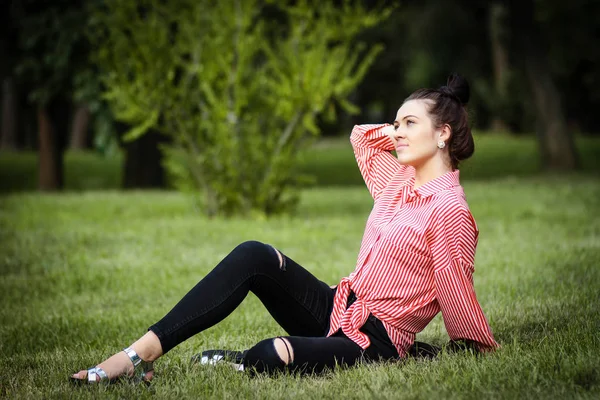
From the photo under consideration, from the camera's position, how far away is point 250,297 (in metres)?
6.41

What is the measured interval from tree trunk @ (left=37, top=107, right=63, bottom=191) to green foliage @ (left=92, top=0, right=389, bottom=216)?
9059 millimetres

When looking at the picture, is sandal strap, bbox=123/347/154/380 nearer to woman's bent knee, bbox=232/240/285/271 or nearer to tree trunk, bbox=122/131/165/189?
woman's bent knee, bbox=232/240/285/271

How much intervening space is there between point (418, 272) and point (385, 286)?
0.16 metres

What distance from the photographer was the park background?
3.76m

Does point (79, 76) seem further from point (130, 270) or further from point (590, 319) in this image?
point (590, 319)

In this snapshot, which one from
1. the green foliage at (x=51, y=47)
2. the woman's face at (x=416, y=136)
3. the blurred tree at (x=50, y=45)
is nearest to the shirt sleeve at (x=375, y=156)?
the woman's face at (x=416, y=136)

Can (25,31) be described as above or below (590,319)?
above

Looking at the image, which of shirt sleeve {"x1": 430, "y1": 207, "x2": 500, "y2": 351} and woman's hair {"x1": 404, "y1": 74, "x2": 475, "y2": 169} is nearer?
shirt sleeve {"x1": 430, "y1": 207, "x2": 500, "y2": 351}

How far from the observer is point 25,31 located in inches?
656

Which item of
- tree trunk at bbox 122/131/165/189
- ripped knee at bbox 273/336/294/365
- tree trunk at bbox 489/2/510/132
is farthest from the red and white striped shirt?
tree trunk at bbox 489/2/510/132

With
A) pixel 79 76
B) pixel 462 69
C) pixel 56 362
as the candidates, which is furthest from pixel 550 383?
pixel 462 69

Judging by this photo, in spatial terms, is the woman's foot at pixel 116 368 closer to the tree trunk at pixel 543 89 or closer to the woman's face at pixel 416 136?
the woman's face at pixel 416 136

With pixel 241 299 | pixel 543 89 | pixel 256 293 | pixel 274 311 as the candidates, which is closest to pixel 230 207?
pixel 274 311

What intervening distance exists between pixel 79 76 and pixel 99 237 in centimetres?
725
